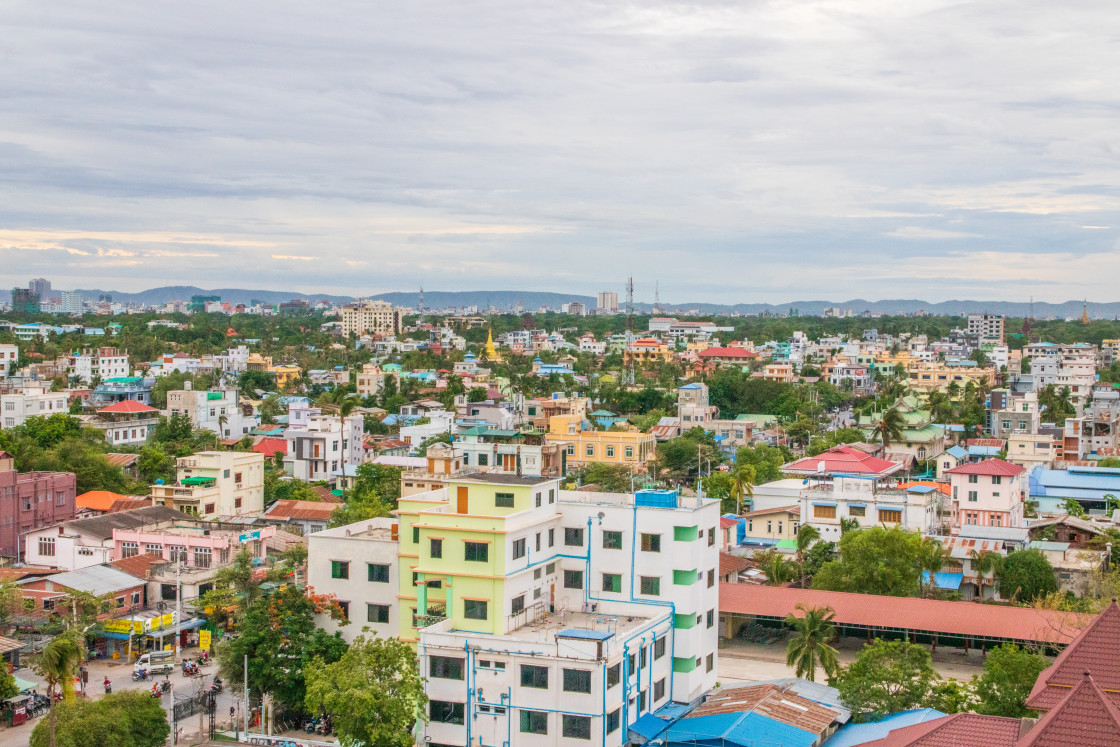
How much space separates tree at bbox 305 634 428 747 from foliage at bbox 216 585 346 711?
279 cm

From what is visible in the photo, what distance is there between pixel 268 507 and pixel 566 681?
2599 cm

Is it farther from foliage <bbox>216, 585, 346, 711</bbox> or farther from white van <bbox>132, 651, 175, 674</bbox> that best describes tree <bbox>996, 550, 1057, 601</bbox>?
white van <bbox>132, 651, 175, 674</bbox>

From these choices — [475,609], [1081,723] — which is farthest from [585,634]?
[1081,723]

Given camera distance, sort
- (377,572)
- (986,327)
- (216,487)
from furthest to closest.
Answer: (986,327)
(216,487)
(377,572)

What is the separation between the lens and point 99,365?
273ft

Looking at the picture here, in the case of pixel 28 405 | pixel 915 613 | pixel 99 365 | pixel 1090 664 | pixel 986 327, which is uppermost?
pixel 986 327

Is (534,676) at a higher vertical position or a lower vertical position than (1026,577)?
higher

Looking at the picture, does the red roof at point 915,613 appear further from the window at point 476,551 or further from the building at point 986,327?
the building at point 986,327

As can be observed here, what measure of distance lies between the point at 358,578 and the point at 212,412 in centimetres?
4271

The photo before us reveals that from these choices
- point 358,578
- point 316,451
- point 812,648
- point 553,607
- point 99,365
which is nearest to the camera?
point 553,607

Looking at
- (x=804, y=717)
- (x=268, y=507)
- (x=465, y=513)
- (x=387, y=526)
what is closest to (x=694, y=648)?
(x=804, y=717)

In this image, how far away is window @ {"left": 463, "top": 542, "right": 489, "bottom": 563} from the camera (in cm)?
2138

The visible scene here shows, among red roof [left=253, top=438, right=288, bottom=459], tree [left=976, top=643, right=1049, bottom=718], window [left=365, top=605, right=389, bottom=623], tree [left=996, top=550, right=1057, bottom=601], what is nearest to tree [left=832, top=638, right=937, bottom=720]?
tree [left=976, top=643, right=1049, bottom=718]

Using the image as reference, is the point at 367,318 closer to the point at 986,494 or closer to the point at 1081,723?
the point at 986,494
